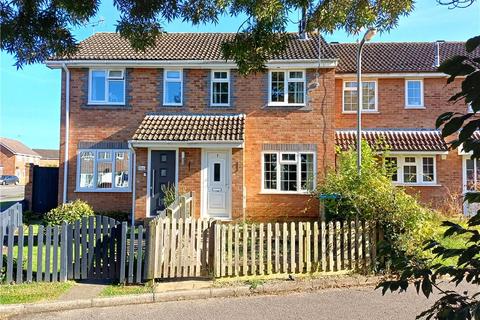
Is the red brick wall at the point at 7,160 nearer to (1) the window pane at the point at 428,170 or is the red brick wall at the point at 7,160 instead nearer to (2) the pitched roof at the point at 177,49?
(2) the pitched roof at the point at 177,49

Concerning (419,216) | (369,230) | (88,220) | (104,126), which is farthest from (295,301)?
(104,126)

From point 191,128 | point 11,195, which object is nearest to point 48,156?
point 11,195

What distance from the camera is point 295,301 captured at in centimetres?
633

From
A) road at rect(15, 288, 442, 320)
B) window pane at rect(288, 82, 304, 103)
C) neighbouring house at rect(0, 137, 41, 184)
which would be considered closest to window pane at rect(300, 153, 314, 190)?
window pane at rect(288, 82, 304, 103)

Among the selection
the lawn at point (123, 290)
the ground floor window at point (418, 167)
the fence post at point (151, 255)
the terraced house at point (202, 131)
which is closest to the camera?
the lawn at point (123, 290)

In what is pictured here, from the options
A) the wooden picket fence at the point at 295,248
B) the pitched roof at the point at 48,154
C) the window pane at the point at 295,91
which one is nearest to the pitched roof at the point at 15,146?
the pitched roof at the point at 48,154

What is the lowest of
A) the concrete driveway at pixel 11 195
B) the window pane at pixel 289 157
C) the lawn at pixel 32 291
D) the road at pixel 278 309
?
the road at pixel 278 309

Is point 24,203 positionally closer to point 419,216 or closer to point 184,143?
point 184,143

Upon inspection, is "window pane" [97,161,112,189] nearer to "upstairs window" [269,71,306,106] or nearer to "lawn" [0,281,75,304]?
"upstairs window" [269,71,306,106]

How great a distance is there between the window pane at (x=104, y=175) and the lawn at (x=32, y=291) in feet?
28.3

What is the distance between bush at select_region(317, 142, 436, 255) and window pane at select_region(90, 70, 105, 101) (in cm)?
1040

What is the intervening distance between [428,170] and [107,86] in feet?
44.5

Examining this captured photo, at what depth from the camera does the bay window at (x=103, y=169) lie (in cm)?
1553

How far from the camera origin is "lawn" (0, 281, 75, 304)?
20.6 feet
